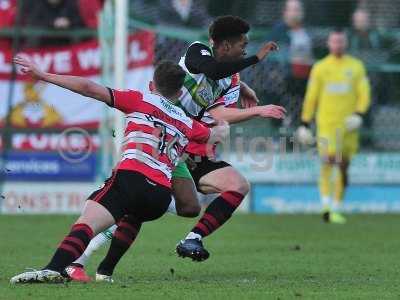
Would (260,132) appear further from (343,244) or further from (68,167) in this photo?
(343,244)

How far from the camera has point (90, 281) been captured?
8750 millimetres

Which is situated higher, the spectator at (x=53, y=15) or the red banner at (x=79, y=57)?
the spectator at (x=53, y=15)

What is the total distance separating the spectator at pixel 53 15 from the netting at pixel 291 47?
3.07 feet

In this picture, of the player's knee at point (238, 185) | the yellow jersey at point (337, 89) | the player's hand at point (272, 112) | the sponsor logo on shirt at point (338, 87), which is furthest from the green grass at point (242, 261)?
the sponsor logo on shirt at point (338, 87)

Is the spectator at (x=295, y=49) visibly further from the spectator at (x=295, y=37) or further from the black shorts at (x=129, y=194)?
the black shorts at (x=129, y=194)

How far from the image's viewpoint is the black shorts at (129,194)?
27.3 ft

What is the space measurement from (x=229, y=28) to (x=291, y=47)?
976 centimetres

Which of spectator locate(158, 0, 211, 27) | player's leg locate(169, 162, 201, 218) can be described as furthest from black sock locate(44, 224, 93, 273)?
spectator locate(158, 0, 211, 27)

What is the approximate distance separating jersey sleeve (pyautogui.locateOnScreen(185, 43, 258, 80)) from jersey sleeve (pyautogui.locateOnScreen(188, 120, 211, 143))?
674 millimetres

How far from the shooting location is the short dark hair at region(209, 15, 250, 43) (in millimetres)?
9594

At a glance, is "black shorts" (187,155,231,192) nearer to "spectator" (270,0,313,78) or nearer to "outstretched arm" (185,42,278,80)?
"outstretched arm" (185,42,278,80)

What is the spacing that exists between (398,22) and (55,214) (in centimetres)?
655

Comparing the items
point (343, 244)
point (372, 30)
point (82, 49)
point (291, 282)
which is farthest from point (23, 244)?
point (372, 30)

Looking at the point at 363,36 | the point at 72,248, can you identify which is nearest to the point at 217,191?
the point at 72,248
